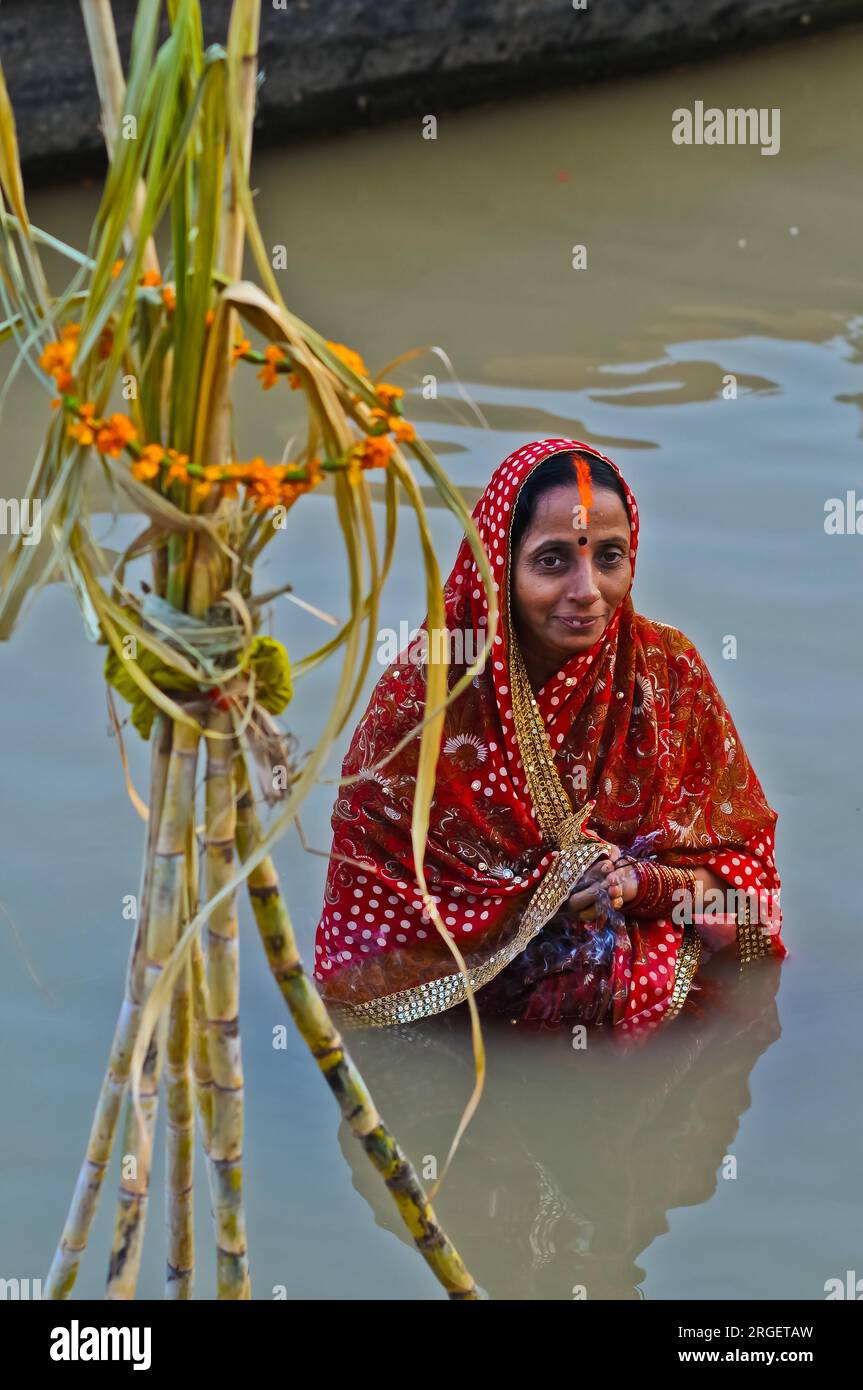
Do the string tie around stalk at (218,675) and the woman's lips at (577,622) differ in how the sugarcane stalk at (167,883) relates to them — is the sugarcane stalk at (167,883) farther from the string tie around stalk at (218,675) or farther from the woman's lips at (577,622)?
the woman's lips at (577,622)

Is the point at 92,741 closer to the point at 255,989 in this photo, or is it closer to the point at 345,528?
the point at 255,989

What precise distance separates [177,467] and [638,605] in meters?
3.42

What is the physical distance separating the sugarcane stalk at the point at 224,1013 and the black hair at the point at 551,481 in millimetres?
1425

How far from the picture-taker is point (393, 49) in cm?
774

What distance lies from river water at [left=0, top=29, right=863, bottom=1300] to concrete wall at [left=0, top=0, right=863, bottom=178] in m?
0.14

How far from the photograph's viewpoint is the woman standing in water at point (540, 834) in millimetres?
3326

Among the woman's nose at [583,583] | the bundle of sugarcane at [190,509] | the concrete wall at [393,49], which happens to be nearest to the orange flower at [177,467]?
the bundle of sugarcane at [190,509]

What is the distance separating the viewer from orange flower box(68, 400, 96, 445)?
5.55 feet

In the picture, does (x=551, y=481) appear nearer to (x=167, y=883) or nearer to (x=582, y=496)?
(x=582, y=496)

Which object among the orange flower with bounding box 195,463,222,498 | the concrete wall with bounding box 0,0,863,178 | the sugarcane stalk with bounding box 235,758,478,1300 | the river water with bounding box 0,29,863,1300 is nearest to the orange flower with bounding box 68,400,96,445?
the orange flower with bounding box 195,463,222,498

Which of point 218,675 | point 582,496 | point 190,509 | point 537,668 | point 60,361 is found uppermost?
point 582,496

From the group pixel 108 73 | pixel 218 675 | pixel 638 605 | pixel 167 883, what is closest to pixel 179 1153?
pixel 167 883

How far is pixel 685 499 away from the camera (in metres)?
5.50
